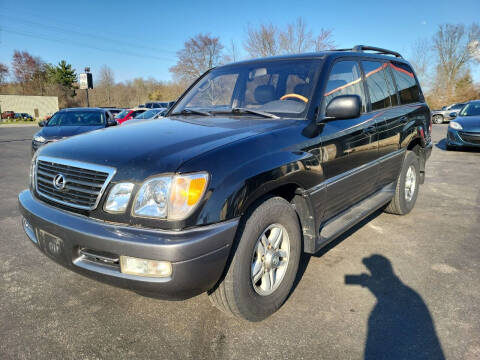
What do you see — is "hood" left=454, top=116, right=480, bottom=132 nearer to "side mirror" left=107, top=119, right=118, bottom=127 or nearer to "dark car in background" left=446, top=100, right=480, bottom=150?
"dark car in background" left=446, top=100, right=480, bottom=150

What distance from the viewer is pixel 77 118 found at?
9711mm

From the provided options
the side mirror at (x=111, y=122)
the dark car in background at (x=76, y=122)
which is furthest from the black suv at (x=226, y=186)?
the side mirror at (x=111, y=122)

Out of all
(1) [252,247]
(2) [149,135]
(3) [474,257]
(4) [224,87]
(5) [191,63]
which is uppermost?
(5) [191,63]

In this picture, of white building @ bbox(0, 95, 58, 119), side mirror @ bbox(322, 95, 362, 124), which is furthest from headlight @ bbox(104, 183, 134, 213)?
white building @ bbox(0, 95, 58, 119)

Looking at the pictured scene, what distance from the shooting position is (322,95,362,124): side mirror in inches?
103

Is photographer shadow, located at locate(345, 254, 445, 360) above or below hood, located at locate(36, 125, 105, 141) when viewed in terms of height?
below

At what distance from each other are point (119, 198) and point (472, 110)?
1220 centimetres

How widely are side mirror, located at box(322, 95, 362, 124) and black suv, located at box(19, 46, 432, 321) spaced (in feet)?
0.04

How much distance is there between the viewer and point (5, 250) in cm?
351

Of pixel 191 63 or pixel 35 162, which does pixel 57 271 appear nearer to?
pixel 35 162

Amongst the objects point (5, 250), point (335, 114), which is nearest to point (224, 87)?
point (335, 114)

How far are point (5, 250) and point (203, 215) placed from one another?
2795 millimetres

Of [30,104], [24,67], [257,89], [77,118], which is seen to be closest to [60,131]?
[77,118]

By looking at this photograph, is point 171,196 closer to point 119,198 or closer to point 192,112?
point 119,198
